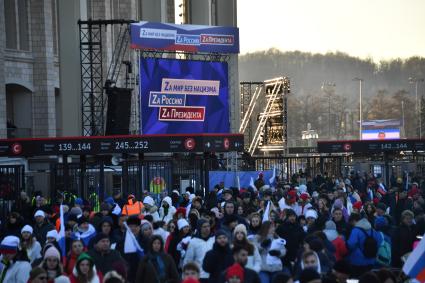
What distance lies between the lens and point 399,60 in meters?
134

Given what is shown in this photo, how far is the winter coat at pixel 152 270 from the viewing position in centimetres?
1145

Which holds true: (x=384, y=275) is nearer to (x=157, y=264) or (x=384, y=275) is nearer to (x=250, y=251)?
(x=250, y=251)

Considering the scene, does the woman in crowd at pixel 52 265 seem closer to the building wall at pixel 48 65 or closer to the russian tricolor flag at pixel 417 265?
the russian tricolor flag at pixel 417 265

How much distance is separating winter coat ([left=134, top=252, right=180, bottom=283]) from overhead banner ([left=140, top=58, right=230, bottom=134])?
110 feet

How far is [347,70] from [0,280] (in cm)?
12165

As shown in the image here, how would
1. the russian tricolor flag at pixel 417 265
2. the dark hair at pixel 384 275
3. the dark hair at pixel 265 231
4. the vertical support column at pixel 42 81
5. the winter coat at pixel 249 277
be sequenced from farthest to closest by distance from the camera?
1. the vertical support column at pixel 42 81
2. the dark hair at pixel 265 231
3. the winter coat at pixel 249 277
4. the russian tricolor flag at pixel 417 265
5. the dark hair at pixel 384 275

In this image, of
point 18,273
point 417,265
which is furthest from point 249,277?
point 18,273

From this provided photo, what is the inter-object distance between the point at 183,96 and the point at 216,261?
35.0 meters

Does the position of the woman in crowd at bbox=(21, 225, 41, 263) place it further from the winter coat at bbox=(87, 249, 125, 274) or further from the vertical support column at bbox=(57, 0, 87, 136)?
the vertical support column at bbox=(57, 0, 87, 136)

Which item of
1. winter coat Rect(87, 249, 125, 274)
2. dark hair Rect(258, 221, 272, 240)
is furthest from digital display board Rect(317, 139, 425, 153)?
winter coat Rect(87, 249, 125, 274)

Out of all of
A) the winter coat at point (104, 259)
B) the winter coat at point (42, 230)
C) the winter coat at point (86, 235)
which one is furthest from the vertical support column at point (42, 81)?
the winter coat at point (104, 259)

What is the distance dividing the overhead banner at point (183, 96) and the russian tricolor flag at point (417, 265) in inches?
1419

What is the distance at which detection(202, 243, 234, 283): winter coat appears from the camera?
1245 cm

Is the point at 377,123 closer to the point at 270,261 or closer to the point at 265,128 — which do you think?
the point at 265,128
